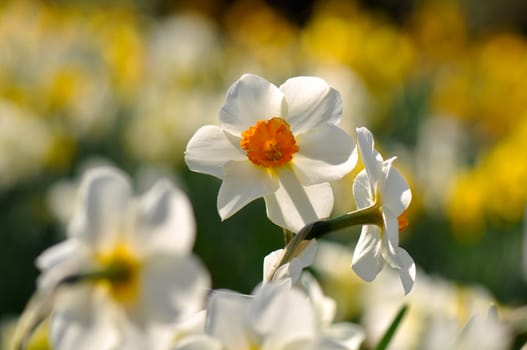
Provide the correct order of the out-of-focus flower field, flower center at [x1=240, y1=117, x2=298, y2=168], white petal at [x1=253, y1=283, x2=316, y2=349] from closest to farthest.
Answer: white petal at [x1=253, y1=283, x2=316, y2=349]
flower center at [x1=240, y1=117, x2=298, y2=168]
the out-of-focus flower field

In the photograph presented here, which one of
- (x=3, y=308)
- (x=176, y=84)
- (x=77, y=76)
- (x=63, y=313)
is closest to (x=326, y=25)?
(x=176, y=84)

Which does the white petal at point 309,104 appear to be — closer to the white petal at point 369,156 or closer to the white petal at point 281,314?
the white petal at point 369,156

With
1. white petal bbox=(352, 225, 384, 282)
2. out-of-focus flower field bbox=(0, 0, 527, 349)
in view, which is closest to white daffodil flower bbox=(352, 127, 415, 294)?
white petal bbox=(352, 225, 384, 282)

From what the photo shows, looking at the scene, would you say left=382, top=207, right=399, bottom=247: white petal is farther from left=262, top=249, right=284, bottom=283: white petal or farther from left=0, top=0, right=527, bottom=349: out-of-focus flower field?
left=0, top=0, right=527, bottom=349: out-of-focus flower field

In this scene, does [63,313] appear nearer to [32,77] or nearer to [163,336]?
[163,336]

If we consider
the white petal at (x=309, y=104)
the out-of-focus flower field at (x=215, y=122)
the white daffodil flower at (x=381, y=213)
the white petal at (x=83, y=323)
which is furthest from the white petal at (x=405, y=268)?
the out-of-focus flower field at (x=215, y=122)
